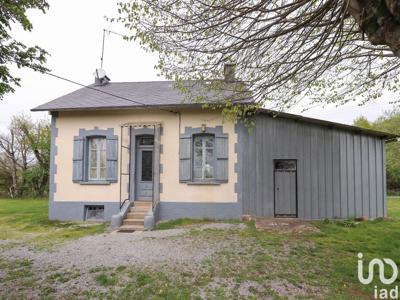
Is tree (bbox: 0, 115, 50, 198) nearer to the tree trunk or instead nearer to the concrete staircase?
the concrete staircase

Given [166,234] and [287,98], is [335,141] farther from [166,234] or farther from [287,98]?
[166,234]

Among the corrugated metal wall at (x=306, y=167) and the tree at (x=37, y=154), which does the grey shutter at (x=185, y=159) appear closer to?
the corrugated metal wall at (x=306, y=167)

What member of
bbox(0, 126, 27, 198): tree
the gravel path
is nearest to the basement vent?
the gravel path

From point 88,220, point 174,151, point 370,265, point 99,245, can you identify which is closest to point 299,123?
point 174,151

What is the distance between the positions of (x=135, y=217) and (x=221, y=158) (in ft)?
10.9

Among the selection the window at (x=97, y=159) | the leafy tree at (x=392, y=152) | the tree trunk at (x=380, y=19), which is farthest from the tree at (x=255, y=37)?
the leafy tree at (x=392, y=152)

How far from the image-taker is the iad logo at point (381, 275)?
4.71 metres

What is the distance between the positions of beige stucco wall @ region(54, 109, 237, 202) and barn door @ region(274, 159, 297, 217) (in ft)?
5.89

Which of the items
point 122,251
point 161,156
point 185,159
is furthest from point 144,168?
point 122,251

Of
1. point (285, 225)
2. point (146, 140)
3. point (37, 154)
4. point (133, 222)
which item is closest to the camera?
point (285, 225)

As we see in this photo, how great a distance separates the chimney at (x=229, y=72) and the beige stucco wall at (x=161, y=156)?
359 centimetres

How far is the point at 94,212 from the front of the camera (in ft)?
35.5

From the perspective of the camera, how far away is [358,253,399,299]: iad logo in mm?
4715

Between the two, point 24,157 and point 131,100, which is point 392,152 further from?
point 24,157
